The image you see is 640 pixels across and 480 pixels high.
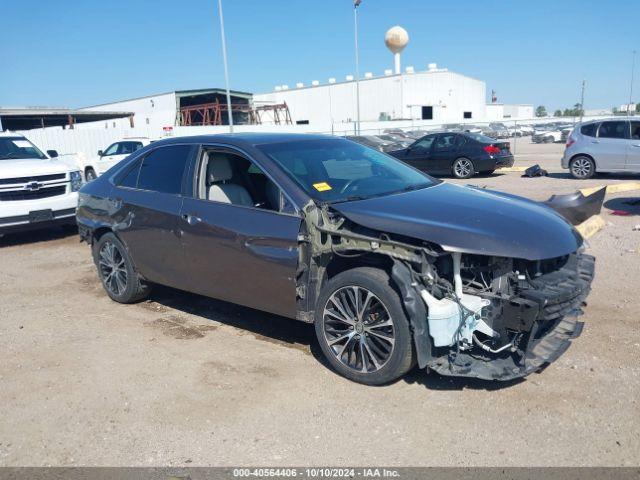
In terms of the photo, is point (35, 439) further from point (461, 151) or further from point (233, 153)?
point (461, 151)

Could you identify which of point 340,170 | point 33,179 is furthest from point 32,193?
point 340,170

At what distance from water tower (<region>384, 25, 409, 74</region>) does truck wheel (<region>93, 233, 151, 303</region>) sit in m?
62.6

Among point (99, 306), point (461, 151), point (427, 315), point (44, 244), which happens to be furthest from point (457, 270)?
point (461, 151)

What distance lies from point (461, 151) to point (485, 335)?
1400cm

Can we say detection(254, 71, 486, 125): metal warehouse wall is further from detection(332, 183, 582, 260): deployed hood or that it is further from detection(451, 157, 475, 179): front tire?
detection(332, 183, 582, 260): deployed hood

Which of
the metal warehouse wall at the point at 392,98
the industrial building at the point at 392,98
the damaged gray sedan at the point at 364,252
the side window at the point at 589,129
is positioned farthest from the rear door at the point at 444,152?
the metal warehouse wall at the point at 392,98

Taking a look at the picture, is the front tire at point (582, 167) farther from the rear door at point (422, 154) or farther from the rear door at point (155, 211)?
the rear door at point (155, 211)

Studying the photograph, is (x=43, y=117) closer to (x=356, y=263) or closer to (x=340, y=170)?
(x=340, y=170)

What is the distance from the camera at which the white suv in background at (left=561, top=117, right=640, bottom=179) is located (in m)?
14.0

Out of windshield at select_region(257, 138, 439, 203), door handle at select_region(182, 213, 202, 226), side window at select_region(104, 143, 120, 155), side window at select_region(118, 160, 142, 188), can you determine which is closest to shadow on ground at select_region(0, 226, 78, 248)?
side window at select_region(118, 160, 142, 188)

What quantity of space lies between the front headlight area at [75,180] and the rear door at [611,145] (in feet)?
41.0

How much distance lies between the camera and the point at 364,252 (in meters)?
3.87

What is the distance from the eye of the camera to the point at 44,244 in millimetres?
9531

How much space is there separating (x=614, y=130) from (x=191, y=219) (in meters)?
13.2
